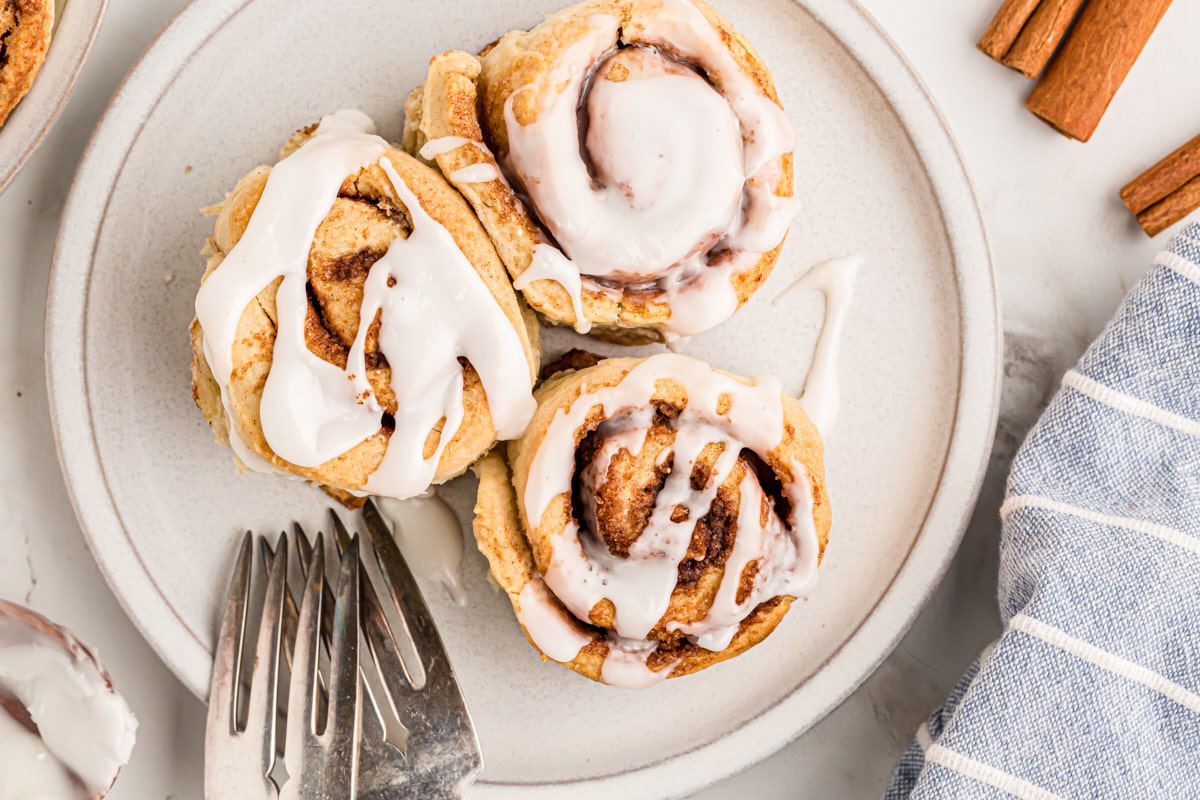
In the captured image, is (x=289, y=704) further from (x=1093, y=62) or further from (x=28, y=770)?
(x=1093, y=62)

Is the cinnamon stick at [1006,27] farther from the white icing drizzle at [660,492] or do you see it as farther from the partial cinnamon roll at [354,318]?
the partial cinnamon roll at [354,318]

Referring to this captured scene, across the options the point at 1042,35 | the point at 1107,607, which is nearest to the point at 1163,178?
→ the point at 1042,35

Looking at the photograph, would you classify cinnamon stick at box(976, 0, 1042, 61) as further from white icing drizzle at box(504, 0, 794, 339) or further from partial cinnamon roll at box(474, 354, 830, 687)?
partial cinnamon roll at box(474, 354, 830, 687)

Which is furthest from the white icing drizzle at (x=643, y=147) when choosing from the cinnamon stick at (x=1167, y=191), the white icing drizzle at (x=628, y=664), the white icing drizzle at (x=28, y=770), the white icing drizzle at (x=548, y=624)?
the white icing drizzle at (x=28, y=770)

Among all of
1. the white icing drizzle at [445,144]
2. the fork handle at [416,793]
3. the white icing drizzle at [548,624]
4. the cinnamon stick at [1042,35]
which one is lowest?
the fork handle at [416,793]

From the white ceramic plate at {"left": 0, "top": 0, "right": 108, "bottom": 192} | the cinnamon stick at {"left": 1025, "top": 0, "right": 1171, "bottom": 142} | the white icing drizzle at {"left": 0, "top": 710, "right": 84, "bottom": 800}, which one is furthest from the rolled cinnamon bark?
the white icing drizzle at {"left": 0, "top": 710, "right": 84, "bottom": 800}
